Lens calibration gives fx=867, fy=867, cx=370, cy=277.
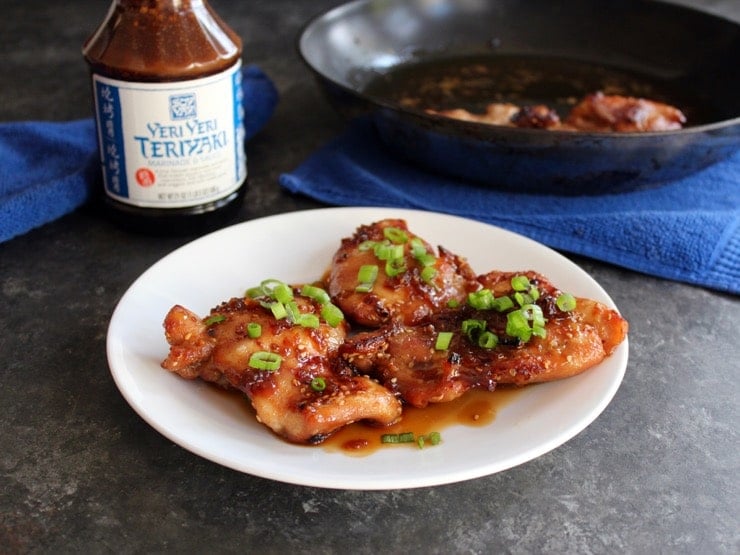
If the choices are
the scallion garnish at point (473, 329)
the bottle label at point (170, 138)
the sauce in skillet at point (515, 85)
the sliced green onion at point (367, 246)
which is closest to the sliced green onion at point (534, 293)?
the scallion garnish at point (473, 329)

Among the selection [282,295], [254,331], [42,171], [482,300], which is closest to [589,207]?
[482,300]

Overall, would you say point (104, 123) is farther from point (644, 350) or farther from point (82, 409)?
point (644, 350)

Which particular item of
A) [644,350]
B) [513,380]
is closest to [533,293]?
[513,380]

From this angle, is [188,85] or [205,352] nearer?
[205,352]

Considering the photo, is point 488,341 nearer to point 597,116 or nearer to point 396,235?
point 396,235

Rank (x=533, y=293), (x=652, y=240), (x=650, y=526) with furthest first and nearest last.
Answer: (x=652, y=240) → (x=533, y=293) → (x=650, y=526)

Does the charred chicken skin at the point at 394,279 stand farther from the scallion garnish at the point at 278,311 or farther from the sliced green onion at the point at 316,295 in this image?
the scallion garnish at the point at 278,311

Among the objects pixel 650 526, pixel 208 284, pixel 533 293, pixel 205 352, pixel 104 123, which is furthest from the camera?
pixel 104 123
